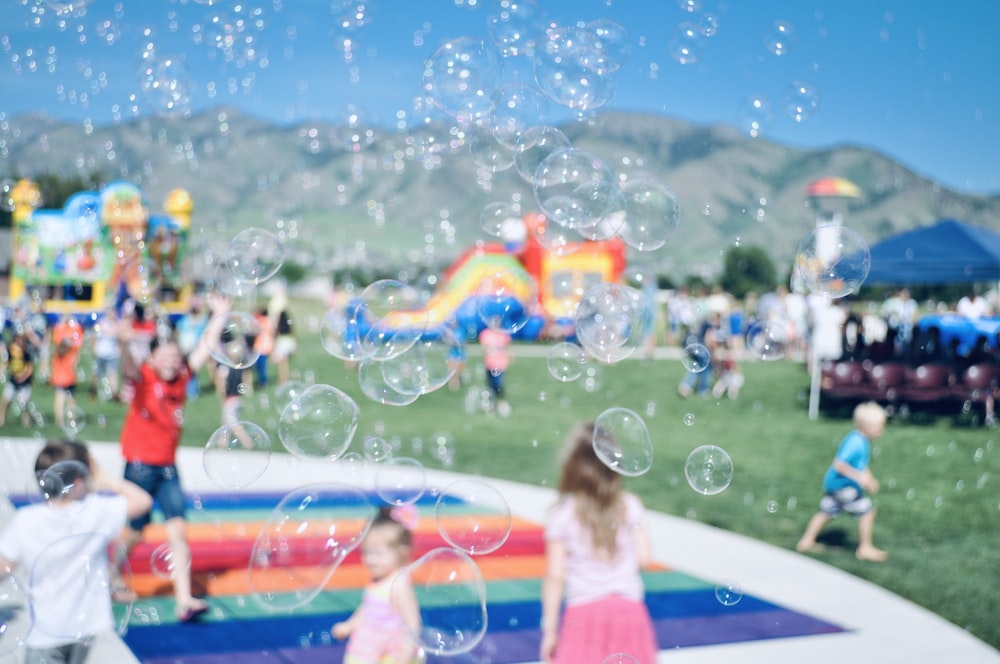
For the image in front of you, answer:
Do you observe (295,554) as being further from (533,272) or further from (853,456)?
(533,272)

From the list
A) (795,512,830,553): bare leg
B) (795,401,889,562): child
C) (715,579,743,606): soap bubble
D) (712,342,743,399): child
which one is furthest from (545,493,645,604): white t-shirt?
(712,342,743,399): child

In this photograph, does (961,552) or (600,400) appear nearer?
(961,552)

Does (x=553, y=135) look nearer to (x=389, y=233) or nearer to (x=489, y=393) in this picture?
(x=489, y=393)

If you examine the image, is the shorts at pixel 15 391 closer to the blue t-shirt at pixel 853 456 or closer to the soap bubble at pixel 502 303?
the soap bubble at pixel 502 303

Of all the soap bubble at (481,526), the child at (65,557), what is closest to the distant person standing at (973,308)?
the soap bubble at (481,526)

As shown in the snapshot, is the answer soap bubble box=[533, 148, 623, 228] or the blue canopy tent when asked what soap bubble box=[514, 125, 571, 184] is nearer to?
soap bubble box=[533, 148, 623, 228]

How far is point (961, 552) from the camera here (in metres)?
6.58

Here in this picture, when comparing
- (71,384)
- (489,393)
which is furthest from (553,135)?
(489,393)

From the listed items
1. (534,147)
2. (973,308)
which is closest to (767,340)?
(534,147)

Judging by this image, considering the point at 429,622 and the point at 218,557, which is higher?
the point at 429,622

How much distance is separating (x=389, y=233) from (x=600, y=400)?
583 feet

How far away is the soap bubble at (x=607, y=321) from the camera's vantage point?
194 inches

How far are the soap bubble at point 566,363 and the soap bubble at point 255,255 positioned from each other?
1.60 metres

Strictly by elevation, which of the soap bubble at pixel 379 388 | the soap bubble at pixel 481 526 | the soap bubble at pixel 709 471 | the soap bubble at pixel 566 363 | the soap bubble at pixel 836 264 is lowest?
the soap bubble at pixel 481 526
